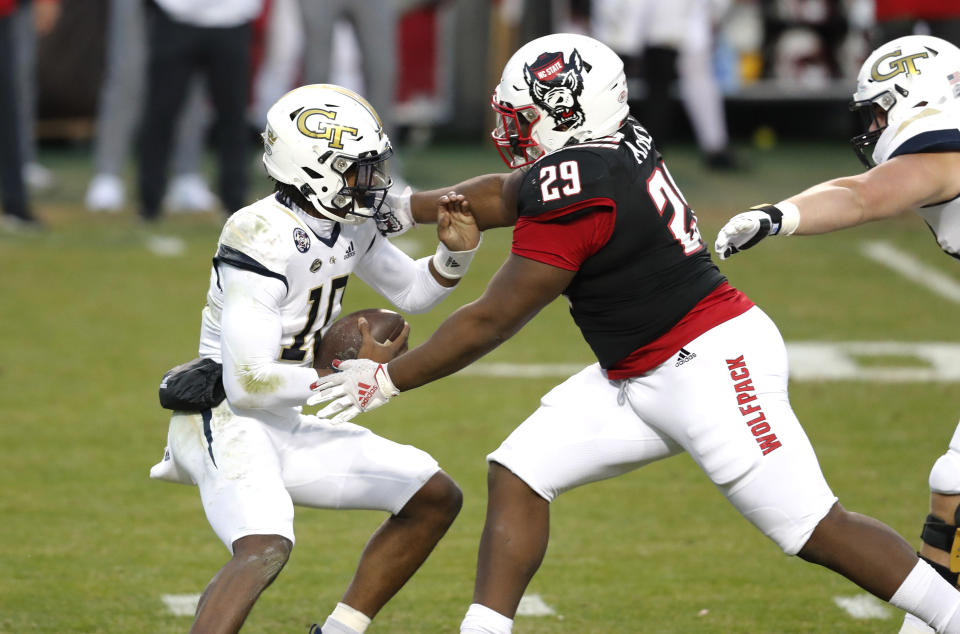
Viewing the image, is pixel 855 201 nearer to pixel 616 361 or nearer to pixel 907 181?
pixel 907 181

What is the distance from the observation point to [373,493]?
392 cm

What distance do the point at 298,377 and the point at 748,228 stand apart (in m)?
1.15

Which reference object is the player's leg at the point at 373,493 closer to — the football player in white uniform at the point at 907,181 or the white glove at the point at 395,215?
the white glove at the point at 395,215

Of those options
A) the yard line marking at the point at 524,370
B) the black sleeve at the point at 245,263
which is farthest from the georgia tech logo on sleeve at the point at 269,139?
the yard line marking at the point at 524,370

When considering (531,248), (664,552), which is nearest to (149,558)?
(664,552)

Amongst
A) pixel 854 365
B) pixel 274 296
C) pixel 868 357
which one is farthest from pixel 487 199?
pixel 868 357

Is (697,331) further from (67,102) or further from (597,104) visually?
(67,102)

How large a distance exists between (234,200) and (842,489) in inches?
211

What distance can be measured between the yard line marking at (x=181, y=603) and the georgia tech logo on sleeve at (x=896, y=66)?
2411 mm

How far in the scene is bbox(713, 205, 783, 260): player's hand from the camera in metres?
3.48

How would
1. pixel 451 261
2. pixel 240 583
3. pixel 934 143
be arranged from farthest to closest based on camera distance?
pixel 451 261 < pixel 934 143 < pixel 240 583

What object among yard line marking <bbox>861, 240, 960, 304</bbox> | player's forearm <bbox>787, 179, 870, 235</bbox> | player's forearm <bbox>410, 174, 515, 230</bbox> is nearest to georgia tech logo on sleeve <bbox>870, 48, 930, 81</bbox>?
player's forearm <bbox>787, 179, 870, 235</bbox>

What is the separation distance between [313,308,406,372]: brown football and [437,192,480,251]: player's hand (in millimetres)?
252

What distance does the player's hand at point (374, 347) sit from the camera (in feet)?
12.7
